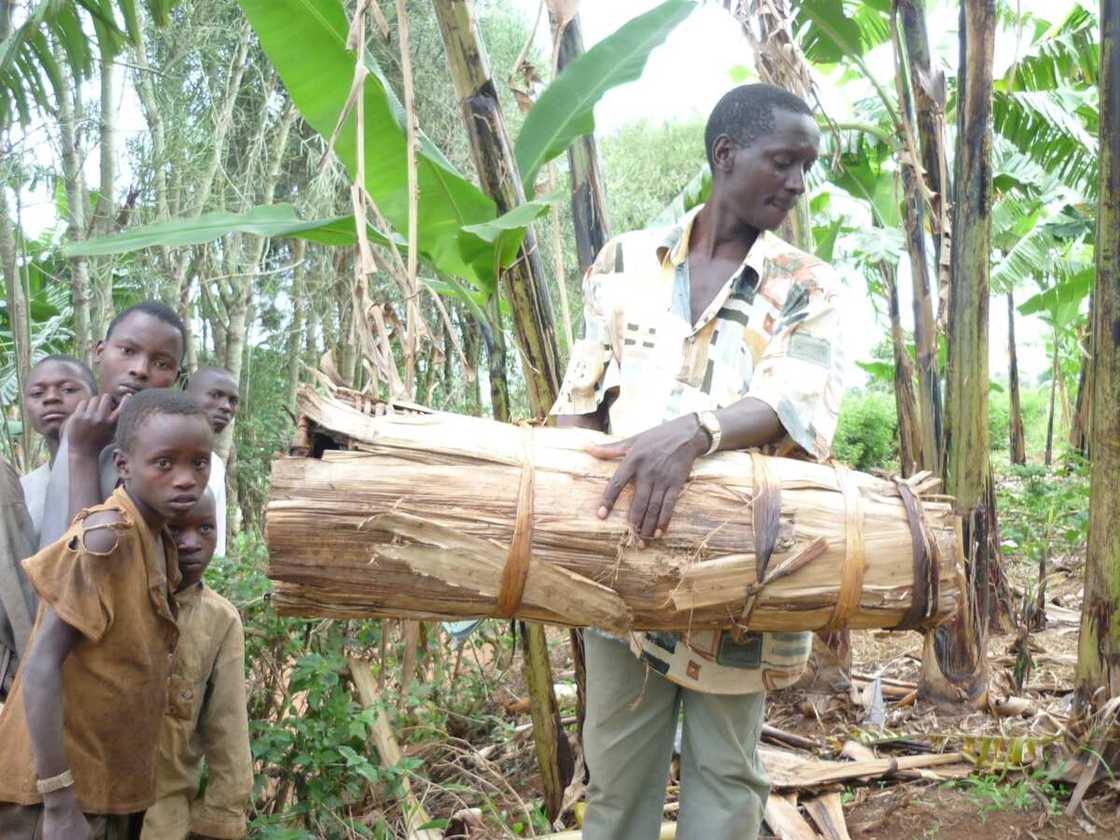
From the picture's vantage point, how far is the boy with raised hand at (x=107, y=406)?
7.98 feet

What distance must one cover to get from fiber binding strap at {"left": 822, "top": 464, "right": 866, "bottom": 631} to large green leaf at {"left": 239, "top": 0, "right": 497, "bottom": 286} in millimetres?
1447

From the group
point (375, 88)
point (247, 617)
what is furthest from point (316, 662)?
point (375, 88)

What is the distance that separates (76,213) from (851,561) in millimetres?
4938

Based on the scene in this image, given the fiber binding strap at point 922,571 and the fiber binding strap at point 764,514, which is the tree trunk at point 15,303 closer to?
the fiber binding strap at point 764,514

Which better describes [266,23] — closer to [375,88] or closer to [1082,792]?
[375,88]

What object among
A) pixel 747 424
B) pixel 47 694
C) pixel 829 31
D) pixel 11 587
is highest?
pixel 829 31

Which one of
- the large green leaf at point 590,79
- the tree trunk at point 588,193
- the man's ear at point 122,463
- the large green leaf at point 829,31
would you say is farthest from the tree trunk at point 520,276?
the large green leaf at point 829,31

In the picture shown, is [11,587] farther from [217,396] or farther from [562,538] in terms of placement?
[562,538]

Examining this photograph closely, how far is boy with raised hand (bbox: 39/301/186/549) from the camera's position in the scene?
7.98ft

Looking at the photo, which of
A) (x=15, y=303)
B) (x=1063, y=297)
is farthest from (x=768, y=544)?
(x=1063, y=297)

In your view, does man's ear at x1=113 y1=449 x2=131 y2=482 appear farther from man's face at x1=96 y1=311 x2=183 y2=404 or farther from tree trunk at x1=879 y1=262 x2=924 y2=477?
tree trunk at x1=879 y1=262 x2=924 y2=477

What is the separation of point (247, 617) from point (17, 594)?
32.8 inches

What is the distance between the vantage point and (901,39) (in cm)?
417

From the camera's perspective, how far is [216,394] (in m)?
3.08
